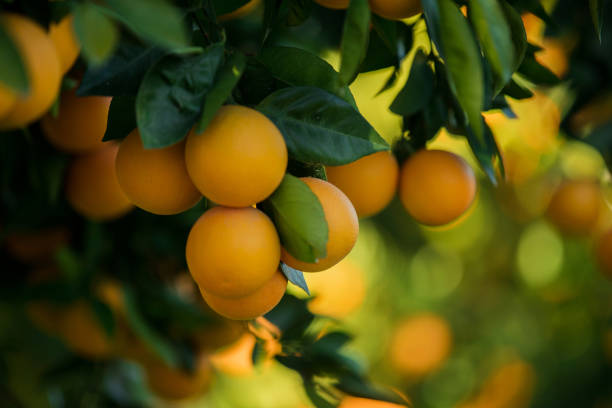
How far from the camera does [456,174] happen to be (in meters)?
0.65

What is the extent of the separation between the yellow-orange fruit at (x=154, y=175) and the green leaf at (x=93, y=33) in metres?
0.13

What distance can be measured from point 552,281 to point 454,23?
193 cm

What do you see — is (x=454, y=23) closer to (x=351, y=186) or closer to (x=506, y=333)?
(x=351, y=186)

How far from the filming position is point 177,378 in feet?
3.67

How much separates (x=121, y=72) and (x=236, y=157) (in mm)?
129

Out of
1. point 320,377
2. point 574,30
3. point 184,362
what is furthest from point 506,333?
point 320,377

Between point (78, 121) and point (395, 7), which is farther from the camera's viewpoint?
point (78, 121)

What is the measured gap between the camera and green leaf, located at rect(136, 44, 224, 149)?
420 mm

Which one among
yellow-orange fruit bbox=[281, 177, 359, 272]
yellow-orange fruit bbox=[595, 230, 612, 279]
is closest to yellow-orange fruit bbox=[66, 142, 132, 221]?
yellow-orange fruit bbox=[281, 177, 359, 272]

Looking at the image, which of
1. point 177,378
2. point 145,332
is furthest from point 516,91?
point 177,378

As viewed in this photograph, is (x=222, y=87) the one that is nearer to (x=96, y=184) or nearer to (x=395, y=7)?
(x=395, y=7)

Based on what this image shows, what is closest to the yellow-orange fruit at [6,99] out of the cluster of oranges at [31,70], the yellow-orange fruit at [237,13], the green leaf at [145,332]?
the cluster of oranges at [31,70]

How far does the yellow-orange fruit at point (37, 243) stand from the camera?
1050 mm

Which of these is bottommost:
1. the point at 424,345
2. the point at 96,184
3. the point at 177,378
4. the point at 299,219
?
the point at 424,345
